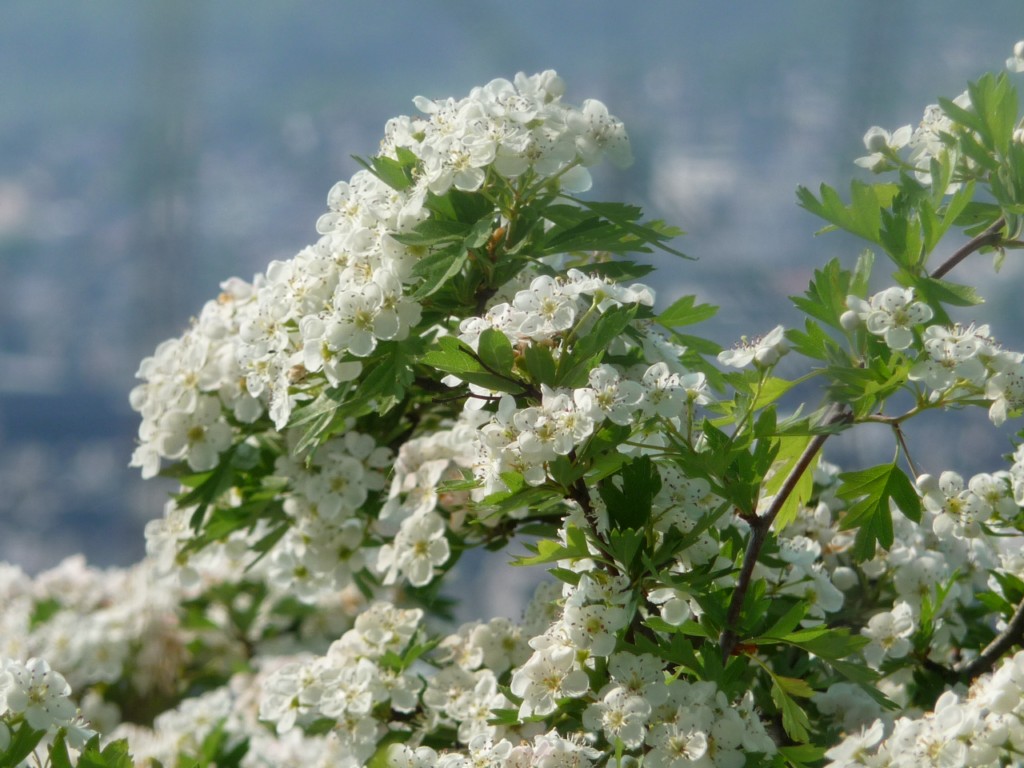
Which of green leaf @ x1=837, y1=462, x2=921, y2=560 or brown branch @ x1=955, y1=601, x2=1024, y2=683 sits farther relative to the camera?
brown branch @ x1=955, y1=601, x2=1024, y2=683

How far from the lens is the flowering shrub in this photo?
2.85 ft

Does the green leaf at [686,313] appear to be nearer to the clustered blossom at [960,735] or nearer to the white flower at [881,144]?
the white flower at [881,144]

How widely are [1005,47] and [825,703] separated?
3.06 meters

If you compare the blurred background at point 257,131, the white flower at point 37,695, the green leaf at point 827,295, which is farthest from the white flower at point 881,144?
the blurred background at point 257,131

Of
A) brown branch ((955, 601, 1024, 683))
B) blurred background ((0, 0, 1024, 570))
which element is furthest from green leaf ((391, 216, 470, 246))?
blurred background ((0, 0, 1024, 570))

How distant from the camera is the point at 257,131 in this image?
441 cm

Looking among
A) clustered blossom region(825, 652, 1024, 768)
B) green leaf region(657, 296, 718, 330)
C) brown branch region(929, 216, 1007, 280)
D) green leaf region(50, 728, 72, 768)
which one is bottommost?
clustered blossom region(825, 652, 1024, 768)

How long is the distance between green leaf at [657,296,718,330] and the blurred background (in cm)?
231

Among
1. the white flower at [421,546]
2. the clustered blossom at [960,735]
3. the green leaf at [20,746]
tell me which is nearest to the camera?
the clustered blossom at [960,735]

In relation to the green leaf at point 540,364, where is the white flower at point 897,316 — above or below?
below

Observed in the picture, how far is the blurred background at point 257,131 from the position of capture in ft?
12.2

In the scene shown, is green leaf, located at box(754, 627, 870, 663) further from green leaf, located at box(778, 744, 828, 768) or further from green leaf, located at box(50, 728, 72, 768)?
green leaf, located at box(50, 728, 72, 768)

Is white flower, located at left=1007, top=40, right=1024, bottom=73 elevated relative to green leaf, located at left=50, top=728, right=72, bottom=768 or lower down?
elevated

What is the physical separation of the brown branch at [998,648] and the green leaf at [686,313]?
1.32ft
